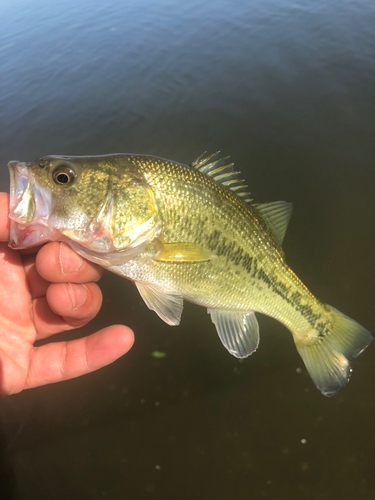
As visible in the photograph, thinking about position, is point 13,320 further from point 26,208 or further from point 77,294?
point 26,208

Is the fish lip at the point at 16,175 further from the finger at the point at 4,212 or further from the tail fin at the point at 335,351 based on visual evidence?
the tail fin at the point at 335,351

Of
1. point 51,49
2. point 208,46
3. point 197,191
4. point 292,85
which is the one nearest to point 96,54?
point 51,49

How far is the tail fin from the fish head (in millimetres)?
1433

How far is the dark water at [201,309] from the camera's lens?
242 centimetres

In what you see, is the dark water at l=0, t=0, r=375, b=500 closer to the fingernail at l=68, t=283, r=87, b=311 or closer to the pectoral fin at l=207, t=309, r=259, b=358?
the pectoral fin at l=207, t=309, r=259, b=358

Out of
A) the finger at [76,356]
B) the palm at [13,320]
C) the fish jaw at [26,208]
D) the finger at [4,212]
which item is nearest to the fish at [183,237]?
the fish jaw at [26,208]

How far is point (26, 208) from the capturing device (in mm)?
1480

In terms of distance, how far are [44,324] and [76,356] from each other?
36 cm

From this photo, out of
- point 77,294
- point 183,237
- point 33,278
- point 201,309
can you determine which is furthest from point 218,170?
point 201,309

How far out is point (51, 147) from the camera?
5707 millimetres

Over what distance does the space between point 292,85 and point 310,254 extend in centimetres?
419

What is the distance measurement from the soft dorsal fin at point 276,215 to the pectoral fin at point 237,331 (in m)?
0.63

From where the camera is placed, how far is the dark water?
7.95ft

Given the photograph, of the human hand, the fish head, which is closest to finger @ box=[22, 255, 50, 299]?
the human hand
